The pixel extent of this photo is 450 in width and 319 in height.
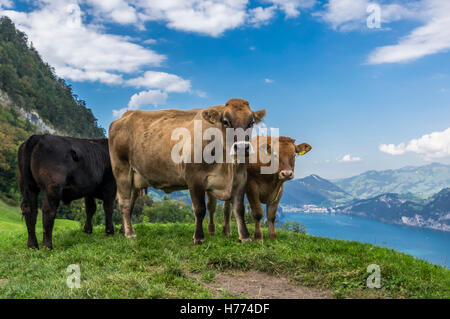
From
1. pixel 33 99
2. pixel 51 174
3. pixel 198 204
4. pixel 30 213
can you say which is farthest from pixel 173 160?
pixel 33 99

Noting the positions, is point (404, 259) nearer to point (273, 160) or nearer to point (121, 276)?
point (273, 160)

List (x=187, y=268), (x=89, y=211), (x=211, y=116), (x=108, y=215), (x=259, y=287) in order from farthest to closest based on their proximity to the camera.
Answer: (x=89, y=211) → (x=108, y=215) → (x=211, y=116) → (x=187, y=268) → (x=259, y=287)

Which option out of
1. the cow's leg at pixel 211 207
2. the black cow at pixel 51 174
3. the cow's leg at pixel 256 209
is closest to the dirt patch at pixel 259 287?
the cow's leg at pixel 256 209

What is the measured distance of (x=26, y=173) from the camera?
10.5 m

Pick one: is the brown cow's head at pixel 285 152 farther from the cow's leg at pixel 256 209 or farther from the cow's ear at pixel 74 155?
the cow's ear at pixel 74 155

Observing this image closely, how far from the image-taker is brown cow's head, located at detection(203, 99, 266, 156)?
28.4ft

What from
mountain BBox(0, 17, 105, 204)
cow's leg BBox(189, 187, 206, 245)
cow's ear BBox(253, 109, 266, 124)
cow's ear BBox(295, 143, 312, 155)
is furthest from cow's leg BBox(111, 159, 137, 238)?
mountain BBox(0, 17, 105, 204)

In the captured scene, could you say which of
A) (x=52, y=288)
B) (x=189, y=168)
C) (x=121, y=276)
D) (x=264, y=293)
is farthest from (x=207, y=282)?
(x=189, y=168)

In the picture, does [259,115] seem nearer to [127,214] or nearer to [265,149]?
[265,149]

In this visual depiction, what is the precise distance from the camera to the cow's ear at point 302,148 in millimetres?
10656

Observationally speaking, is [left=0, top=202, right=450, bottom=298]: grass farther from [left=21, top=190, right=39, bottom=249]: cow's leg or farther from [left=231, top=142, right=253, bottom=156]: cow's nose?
[left=231, top=142, right=253, bottom=156]: cow's nose

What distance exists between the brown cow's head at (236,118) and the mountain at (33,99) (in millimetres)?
115007

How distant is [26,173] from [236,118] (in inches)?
229

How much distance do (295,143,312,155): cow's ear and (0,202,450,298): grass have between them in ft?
7.82
